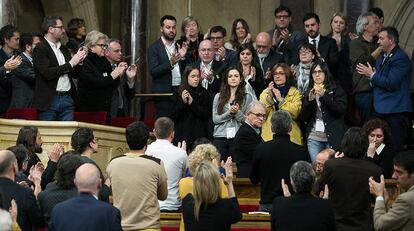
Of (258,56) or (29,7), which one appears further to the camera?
(29,7)

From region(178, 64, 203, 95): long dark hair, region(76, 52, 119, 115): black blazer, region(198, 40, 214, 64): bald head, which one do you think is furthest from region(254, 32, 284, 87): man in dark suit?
region(76, 52, 119, 115): black blazer

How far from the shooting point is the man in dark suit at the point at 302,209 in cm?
1102

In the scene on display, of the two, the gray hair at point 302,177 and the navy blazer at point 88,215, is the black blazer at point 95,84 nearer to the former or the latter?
the gray hair at point 302,177

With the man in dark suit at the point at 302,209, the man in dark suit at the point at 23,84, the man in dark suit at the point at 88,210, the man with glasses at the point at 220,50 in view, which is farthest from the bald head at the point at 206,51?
the man in dark suit at the point at 88,210

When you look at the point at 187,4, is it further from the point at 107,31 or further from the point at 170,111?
the point at 170,111

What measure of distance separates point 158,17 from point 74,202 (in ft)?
37.2

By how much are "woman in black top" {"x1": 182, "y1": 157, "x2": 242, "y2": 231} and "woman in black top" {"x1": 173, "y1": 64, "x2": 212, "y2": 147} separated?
5327 mm

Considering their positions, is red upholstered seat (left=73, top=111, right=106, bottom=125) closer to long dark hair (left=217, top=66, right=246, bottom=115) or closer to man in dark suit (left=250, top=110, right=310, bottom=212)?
long dark hair (left=217, top=66, right=246, bottom=115)

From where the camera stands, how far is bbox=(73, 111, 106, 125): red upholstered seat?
16.9 m

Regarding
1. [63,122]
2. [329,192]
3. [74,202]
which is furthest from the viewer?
[63,122]

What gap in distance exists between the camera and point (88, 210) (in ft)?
33.8

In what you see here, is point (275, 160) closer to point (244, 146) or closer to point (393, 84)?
point (244, 146)

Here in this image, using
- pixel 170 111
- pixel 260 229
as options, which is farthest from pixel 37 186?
pixel 170 111

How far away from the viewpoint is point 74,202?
34.0 feet
